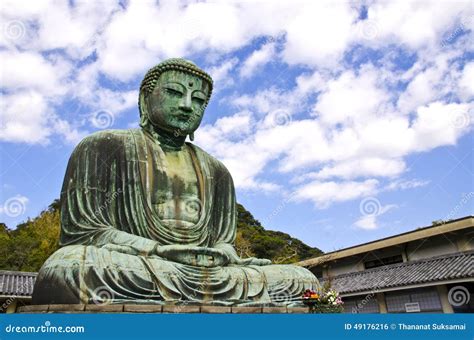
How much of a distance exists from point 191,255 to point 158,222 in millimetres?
812

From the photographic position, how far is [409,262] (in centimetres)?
1542

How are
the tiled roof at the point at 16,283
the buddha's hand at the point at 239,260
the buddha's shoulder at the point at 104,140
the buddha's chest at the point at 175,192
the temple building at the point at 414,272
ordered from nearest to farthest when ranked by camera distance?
the buddha's hand at the point at 239,260
the buddha's chest at the point at 175,192
the buddha's shoulder at the point at 104,140
the temple building at the point at 414,272
the tiled roof at the point at 16,283

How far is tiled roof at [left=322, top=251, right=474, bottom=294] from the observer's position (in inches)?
486

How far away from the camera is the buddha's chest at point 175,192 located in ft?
19.1

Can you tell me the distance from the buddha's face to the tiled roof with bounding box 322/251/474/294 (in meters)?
9.22
